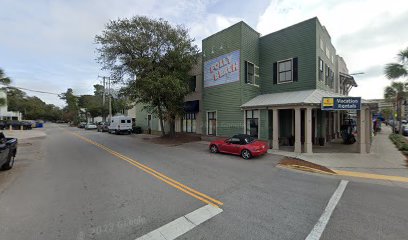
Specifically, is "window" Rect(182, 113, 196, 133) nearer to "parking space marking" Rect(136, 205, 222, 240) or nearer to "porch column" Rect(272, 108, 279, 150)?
"porch column" Rect(272, 108, 279, 150)

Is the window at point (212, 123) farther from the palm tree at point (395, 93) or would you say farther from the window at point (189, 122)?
the palm tree at point (395, 93)

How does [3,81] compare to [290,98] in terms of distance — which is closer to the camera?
[290,98]

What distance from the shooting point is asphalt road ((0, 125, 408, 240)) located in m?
3.86

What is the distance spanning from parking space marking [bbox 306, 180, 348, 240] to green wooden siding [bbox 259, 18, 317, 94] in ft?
33.6

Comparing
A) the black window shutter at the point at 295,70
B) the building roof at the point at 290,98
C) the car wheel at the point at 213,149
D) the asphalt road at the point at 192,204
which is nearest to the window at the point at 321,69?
the building roof at the point at 290,98

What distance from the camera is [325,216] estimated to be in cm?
445

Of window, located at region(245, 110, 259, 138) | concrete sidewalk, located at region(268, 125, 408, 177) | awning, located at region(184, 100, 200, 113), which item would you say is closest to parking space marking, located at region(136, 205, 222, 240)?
concrete sidewalk, located at region(268, 125, 408, 177)

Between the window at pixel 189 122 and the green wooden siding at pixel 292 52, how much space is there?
7893 mm

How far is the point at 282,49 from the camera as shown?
52.2 ft

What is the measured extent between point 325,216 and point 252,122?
11.4 metres

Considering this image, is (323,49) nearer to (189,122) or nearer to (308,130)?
(308,130)

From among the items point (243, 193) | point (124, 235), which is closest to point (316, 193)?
point (243, 193)

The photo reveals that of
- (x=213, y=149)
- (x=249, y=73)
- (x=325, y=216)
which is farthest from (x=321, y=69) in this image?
(x=325, y=216)

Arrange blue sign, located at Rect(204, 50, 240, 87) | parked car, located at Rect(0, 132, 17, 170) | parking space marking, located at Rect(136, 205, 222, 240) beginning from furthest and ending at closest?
1. blue sign, located at Rect(204, 50, 240, 87)
2. parked car, located at Rect(0, 132, 17, 170)
3. parking space marking, located at Rect(136, 205, 222, 240)
